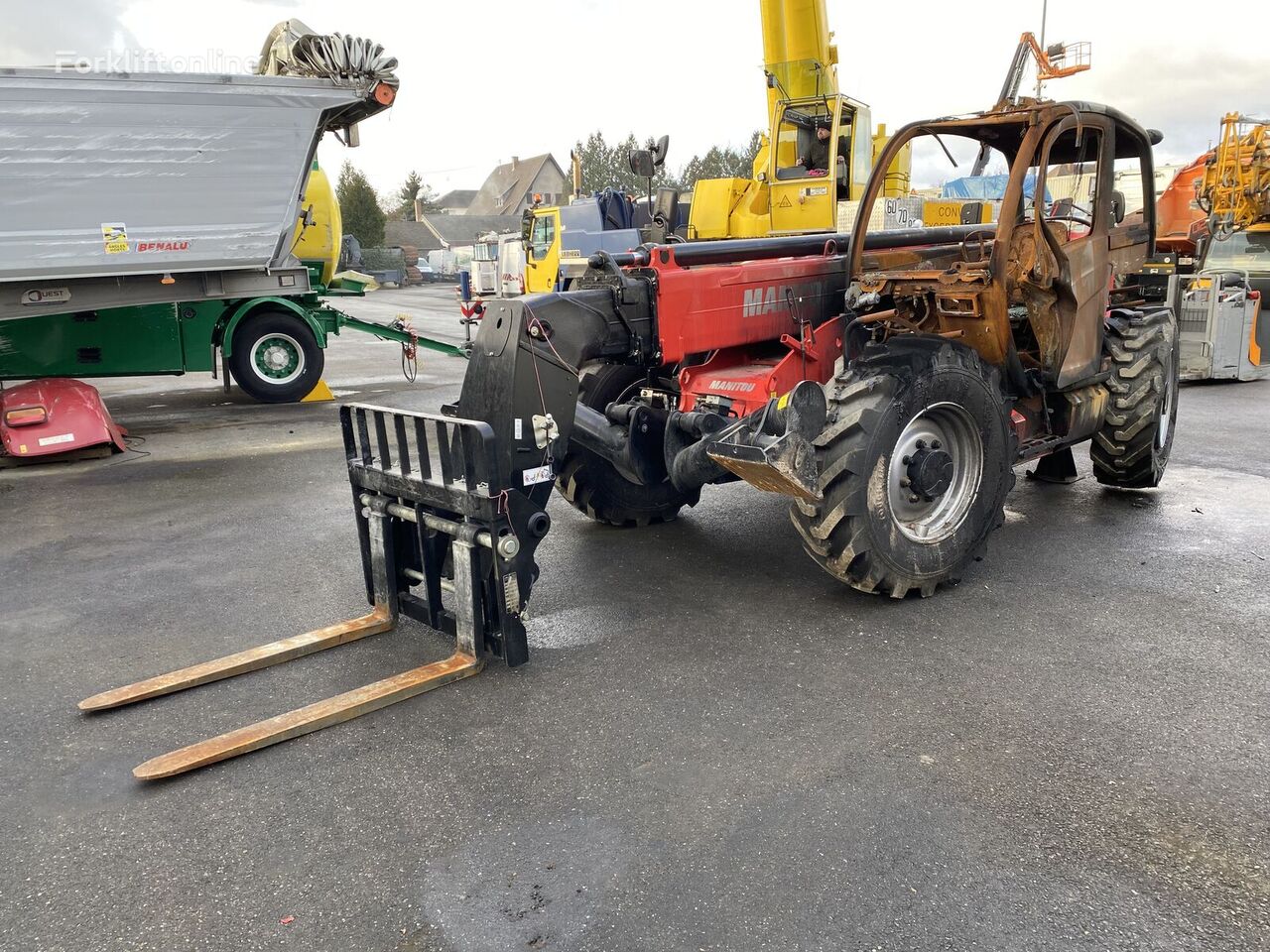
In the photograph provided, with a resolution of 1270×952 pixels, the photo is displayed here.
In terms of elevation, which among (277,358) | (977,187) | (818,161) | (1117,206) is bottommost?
(277,358)

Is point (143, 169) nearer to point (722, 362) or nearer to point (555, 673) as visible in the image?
point (722, 362)

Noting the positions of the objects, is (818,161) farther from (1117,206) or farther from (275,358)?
(275,358)

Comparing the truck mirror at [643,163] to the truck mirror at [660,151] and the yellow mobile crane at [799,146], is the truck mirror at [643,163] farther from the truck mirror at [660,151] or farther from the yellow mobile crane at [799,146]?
the yellow mobile crane at [799,146]

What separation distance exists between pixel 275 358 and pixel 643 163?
6568 mm

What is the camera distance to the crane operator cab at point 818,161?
34.9ft

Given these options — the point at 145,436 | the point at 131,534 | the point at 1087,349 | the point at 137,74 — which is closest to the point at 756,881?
the point at 1087,349

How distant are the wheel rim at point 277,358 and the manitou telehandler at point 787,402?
25.5 feet

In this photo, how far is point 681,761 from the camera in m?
3.66

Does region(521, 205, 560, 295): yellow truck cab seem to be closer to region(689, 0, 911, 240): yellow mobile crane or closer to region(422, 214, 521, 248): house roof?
region(689, 0, 911, 240): yellow mobile crane

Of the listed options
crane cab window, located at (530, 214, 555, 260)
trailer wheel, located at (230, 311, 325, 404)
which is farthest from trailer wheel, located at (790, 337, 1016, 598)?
crane cab window, located at (530, 214, 555, 260)

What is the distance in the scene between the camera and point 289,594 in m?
5.64

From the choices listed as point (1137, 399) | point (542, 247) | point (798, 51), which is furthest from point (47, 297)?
point (1137, 399)

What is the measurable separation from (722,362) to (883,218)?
383 centimetres

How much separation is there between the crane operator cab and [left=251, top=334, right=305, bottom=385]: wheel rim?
6486mm
